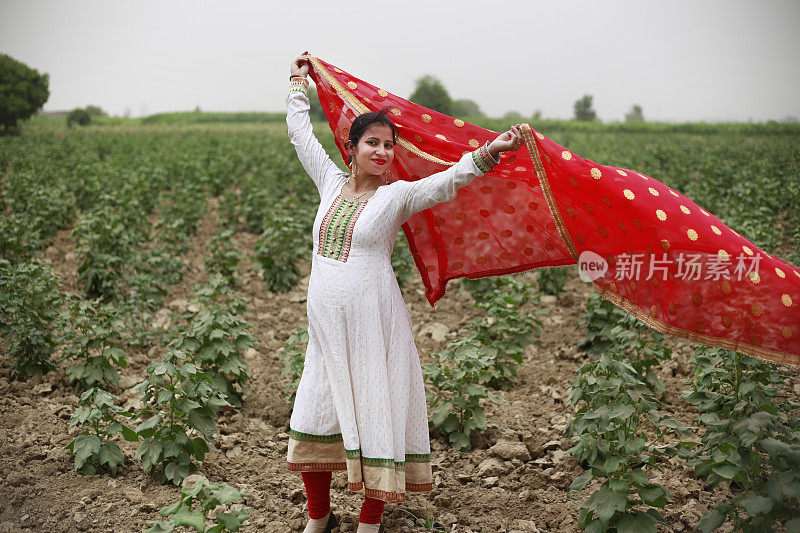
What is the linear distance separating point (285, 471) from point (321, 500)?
0.91 meters

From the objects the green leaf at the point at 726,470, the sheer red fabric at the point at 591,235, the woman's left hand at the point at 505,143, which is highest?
the woman's left hand at the point at 505,143

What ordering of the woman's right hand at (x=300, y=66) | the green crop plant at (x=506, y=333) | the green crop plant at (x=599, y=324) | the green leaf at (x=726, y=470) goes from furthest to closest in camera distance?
the green crop plant at (x=599, y=324) → the green crop plant at (x=506, y=333) → the woman's right hand at (x=300, y=66) → the green leaf at (x=726, y=470)

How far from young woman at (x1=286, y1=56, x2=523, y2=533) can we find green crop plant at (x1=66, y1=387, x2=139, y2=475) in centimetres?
120

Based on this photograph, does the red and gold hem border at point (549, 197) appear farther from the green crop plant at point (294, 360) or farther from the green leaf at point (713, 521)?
the green crop plant at point (294, 360)

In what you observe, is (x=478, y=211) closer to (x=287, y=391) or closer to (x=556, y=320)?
(x=287, y=391)

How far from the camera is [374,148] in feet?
9.27

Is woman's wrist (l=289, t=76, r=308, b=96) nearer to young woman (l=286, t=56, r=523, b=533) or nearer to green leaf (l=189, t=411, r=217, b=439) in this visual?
young woman (l=286, t=56, r=523, b=533)

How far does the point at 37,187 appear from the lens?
9664mm

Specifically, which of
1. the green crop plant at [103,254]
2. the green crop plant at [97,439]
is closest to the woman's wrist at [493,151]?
the green crop plant at [97,439]

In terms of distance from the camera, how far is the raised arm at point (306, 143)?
313 centimetres

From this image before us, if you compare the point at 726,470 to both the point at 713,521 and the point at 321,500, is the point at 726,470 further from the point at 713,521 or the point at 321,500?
the point at 321,500

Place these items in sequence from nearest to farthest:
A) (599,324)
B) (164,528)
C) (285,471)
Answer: (164,528) < (285,471) < (599,324)

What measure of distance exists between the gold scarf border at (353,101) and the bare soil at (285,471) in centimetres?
183

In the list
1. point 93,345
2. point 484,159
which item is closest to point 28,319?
point 93,345
